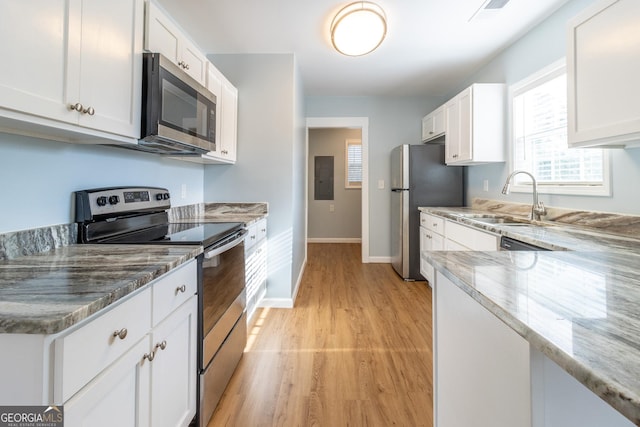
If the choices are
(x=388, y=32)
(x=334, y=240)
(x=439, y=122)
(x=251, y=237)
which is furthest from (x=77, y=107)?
(x=334, y=240)

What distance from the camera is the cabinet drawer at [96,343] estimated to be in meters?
0.60

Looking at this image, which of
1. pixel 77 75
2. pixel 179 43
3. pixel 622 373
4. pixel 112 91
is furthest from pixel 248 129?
pixel 622 373

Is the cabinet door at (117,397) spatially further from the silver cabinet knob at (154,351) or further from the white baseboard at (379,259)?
the white baseboard at (379,259)

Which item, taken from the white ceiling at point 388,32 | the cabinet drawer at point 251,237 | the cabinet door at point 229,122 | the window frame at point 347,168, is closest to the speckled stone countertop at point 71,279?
the cabinet drawer at point 251,237

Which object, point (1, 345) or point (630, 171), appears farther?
point (630, 171)

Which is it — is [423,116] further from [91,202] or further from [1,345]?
[1,345]

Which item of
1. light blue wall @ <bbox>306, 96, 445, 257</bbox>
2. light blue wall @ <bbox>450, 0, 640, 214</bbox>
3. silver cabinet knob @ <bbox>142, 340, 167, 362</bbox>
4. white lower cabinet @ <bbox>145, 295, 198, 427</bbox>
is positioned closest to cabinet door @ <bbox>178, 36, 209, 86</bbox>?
white lower cabinet @ <bbox>145, 295, 198, 427</bbox>

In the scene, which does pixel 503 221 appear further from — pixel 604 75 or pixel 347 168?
pixel 347 168

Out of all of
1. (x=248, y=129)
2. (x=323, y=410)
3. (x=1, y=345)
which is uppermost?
(x=248, y=129)

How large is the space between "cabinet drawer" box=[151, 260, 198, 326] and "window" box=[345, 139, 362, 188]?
5.18 meters

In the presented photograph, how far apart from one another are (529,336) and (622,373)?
127mm

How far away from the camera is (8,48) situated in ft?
2.61

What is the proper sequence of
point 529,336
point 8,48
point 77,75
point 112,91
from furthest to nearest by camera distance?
point 112,91 < point 77,75 < point 8,48 < point 529,336

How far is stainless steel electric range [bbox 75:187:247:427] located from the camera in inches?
50.8
